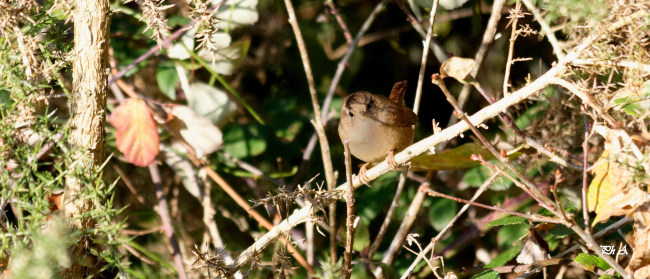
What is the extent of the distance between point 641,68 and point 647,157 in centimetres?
21

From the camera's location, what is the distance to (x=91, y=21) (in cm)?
118

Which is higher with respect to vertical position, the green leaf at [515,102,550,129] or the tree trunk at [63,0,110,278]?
the tree trunk at [63,0,110,278]

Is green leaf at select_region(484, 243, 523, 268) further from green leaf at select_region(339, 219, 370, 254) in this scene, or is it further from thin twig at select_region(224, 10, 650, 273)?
thin twig at select_region(224, 10, 650, 273)

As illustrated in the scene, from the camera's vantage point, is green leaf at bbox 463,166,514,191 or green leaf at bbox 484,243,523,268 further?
green leaf at bbox 463,166,514,191

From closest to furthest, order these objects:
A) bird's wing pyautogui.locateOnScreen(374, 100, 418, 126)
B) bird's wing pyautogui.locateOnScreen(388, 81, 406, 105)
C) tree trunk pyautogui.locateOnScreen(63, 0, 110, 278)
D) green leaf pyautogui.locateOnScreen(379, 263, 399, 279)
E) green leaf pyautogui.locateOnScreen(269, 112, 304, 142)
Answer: tree trunk pyautogui.locateOnScreen(63, 0, 110, 278) → green leaf pyautogui.locateOnScreen(379, 263, 399, 279) → bird's wing pyautogui.locateOnScreen(374, 100, 418, 126) → bird's wing pyautogui.locateOnScreen(388, 81, 406, 105) → green leaf pyautogui.locateOnScreen(269, 112, 304, 142)

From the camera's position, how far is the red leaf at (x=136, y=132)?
1.76 m

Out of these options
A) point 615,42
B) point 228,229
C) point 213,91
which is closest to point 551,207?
point 615,42

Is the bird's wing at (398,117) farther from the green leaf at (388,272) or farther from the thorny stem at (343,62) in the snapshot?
the green leaf at (388,272)

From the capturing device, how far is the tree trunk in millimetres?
1129

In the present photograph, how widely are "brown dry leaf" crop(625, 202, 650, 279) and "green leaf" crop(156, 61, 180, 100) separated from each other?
1.74m

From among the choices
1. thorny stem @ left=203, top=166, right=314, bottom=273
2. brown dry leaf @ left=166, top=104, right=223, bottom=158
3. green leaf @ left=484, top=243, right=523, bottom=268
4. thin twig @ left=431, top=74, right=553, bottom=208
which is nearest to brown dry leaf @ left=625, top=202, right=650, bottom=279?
thin twig @ left=431, top=74, right=553, bottom=208

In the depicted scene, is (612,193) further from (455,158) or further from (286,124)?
(286,124)

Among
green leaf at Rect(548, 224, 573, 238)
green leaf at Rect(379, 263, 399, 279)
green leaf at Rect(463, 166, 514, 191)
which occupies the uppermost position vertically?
green leaf at Rect(548, 224, 573, 238)

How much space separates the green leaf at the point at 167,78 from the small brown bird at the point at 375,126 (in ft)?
2.48
